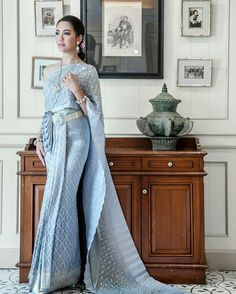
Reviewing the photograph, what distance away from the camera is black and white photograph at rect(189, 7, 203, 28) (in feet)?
12.9

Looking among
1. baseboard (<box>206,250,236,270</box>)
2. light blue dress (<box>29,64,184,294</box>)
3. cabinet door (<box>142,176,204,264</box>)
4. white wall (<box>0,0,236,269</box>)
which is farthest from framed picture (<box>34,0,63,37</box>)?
baseboard (<box>206,250,236,270</box>)

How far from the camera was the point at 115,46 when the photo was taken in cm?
394

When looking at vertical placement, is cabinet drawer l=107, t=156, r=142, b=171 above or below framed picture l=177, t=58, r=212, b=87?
below

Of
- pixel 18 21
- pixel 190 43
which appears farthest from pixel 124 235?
pixel 18 21

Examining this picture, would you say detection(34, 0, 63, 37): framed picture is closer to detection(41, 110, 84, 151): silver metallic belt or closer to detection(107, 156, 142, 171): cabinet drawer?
detection(41, 110, 84, 151): silver metallic belt

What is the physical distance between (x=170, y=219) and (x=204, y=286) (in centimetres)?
47

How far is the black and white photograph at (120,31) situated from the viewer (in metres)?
3.93

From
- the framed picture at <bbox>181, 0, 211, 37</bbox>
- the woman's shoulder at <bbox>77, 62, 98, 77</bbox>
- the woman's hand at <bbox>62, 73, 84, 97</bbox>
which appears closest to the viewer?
the woman's hand at <bbox>62, 73, 84, 97</bbox>

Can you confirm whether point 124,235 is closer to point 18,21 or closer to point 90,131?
point 90,131

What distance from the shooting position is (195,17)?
3924mm

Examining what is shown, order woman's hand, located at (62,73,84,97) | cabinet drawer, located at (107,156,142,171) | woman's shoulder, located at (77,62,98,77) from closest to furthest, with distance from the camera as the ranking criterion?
woman's hand, located at (62,73,84,97)
woman's shoulder, located at (77,62,98,77)
cabinet drawer, located at (107,156,142,171)

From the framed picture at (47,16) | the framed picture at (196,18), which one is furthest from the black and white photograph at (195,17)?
the framed picture at (47,16)

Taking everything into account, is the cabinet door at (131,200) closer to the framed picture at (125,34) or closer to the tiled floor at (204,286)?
the tiled floor at (204,286)

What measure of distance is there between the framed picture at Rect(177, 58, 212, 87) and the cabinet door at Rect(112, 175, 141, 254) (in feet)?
2.87
